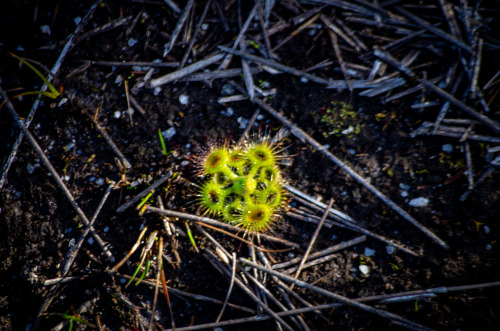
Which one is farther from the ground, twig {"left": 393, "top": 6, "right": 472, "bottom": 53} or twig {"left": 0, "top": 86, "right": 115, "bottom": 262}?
twig {"left": 393, "top": 6, "right": 472, "bottom": 53}

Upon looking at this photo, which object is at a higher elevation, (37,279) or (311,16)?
(311,16)

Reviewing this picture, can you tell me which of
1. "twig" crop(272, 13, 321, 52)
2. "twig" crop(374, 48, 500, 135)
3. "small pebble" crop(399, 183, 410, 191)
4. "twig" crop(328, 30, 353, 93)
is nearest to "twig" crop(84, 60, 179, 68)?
"twig" crop(272, 13, 321, 52)

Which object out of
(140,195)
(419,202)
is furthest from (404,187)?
(140,195)

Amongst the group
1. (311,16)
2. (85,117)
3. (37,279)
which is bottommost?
(37,279)

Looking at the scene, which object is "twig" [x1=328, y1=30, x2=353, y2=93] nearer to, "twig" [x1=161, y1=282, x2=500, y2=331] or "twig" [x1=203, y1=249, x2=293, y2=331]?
"twig" [x1=161, y1=282, x2=500, y2=331]

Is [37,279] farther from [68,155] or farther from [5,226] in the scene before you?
[68,155]

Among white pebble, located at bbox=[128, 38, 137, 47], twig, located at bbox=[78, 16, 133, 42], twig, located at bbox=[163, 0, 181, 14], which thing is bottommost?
white pebble, located at bbox=[128, 38, 137, 47]

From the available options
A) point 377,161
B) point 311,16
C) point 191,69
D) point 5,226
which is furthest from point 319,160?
point 5,226
